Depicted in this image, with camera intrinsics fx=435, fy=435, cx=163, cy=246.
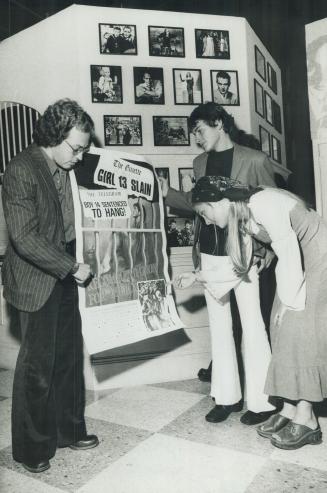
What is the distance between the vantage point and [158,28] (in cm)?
262

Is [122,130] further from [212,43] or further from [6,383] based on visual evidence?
[6,383]

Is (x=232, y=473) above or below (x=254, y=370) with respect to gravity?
below

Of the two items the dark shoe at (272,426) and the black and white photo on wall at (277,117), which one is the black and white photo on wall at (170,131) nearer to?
the black and white photo on wall at (277,117)

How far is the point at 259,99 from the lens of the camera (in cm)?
296

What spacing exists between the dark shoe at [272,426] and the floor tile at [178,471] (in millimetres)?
183

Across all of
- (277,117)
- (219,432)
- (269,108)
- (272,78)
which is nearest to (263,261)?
(219,432)

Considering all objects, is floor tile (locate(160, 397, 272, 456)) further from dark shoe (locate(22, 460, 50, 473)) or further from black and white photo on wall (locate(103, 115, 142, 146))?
black and white photo on wall (locate(103, 115, 142, 146))

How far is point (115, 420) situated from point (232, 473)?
0.72 m

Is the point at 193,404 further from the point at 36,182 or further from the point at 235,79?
the point at 235,79

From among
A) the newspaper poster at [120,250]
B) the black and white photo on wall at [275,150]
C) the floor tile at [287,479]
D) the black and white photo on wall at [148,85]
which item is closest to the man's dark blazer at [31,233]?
the newspaper poster at [120,250]

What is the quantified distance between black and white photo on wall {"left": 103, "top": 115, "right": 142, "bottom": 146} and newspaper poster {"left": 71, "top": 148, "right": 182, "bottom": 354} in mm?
504

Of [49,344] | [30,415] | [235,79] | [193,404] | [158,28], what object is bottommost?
[193,404]

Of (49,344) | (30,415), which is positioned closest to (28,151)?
(49,344)

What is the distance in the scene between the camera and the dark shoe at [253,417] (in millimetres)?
1935
